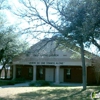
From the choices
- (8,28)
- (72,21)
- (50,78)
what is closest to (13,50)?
(8,28)

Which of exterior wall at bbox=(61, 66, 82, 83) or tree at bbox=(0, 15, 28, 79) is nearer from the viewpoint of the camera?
tree at bbox=(0, 15, 28, 79)

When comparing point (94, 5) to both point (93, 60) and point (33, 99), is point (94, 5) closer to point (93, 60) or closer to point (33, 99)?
point (33, 99)

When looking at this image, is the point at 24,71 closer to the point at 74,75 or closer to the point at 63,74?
the point at 63,74

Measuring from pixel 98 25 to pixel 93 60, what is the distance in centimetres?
2024

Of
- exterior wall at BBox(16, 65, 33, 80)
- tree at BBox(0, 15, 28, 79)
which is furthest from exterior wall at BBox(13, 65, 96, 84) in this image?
tree at BBox(0, 15, 28, 79)

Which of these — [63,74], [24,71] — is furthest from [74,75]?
[24,71]

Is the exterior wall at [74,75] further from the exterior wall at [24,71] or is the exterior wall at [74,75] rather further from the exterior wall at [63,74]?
the exterior wall at [24,71]

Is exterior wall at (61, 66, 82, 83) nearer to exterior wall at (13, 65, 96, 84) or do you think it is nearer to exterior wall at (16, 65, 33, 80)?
exterior wall at (13, 65, 96, 84)

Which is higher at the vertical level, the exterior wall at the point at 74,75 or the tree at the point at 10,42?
the tree at the point at 10,42

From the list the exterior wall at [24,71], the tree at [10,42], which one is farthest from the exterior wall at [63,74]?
the tree at [10,42]

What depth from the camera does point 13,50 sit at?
103 feet

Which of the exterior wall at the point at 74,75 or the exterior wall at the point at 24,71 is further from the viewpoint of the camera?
the exterior wall at the point at 24,71

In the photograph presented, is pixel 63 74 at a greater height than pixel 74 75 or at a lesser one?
greater

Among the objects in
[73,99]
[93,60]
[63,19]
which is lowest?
[73,99]
